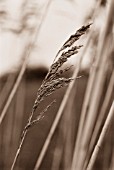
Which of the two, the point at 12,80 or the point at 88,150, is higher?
the point at 12,80

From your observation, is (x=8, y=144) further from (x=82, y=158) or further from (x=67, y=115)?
(x=82, y=158)

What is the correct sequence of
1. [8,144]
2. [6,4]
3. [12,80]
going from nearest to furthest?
1. [6,4]
2. [12,80]
3. [8,144]

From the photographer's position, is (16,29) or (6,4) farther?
(16,29)

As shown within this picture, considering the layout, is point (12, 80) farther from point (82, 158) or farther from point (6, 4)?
point (82, 158)

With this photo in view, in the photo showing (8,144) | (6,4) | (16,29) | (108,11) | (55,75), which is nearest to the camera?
(55,75)

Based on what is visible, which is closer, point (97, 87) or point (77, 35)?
point (77, 35)

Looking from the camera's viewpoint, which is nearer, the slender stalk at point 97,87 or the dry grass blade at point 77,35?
the dry grass blade at point 77,35

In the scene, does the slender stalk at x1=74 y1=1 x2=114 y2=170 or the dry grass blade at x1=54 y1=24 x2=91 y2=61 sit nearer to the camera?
the dry grass blade at x1=54 y1=24 x2=91 y2=61

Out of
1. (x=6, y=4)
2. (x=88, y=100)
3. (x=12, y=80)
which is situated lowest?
(x=88, y=100)

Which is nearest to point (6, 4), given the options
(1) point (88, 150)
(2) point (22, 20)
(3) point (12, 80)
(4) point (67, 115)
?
(2) point (22, 20)

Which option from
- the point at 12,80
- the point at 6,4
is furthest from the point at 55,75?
the point at 12,80
